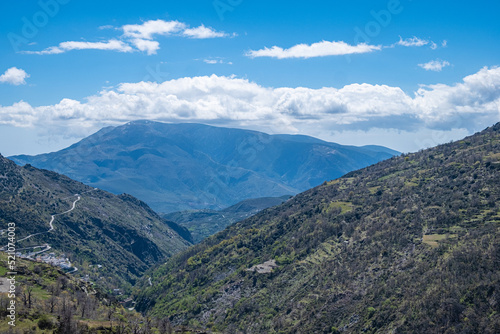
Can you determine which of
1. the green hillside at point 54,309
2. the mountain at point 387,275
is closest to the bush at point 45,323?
the green hillside at point 54,309

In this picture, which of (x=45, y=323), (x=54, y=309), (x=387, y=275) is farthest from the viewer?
(x=387, y=275)

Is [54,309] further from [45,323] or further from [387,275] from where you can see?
[387,275]

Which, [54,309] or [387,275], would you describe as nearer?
[54,309]

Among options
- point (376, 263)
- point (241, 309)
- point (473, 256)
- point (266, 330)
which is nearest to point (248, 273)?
point (241, 309)

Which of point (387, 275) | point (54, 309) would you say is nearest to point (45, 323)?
point (54, 309)

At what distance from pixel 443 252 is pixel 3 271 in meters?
130

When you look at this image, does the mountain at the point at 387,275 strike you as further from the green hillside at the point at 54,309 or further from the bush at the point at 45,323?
the bush at the point at 45,323

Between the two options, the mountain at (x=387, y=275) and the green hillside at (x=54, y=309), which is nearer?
the green hillside at (x=54, y=309)

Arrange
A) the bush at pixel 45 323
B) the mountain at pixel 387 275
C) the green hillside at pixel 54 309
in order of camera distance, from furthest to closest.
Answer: the mountain at pixel 387 275, the bush at pixel 45 323, the green hillside at pixel 54 309

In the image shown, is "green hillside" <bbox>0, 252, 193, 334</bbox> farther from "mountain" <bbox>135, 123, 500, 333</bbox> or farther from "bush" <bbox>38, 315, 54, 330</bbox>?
"mountain" <bbox>135, 123, 500, 333</bbox>

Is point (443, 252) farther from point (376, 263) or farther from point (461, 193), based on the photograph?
point (461, 193)

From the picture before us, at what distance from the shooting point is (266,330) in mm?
139250

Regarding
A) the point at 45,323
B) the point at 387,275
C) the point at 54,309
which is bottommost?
the point at 387,275

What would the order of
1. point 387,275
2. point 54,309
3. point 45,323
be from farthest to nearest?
1. point 387,275
2. point 54,309
3. point 45,323
